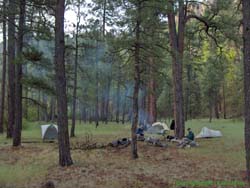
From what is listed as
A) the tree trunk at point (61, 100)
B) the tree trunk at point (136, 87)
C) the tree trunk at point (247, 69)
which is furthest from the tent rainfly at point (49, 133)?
the tree trunk at point (247, 69)

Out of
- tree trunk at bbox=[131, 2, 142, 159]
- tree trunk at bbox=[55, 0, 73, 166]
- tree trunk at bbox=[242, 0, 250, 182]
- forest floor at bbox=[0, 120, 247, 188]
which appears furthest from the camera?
tree trunk at bbox=[131, 2, 142, 159]

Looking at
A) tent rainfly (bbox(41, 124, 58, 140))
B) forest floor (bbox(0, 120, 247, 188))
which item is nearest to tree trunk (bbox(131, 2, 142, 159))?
forest floor (bbox(0, 120, 247, 188))

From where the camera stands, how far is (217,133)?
56.5 feet

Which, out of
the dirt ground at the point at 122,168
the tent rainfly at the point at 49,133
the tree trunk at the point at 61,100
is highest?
the tree trunk at the point at 61,100

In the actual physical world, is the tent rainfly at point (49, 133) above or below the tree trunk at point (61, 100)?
below

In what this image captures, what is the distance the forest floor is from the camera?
22.0 feet

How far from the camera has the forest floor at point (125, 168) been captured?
6691 millimetres

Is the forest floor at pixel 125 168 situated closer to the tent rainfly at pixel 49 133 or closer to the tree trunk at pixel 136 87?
the tree trunk at pixel 136 87

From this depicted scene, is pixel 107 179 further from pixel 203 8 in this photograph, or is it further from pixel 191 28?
pixel 191 28

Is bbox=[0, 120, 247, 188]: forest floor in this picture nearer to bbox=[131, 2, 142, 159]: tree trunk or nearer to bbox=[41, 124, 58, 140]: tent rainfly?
bbox=[131, 2, 142, 159]: tree trunk

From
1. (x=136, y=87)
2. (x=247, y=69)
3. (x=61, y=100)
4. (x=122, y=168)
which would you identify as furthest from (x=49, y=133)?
(x=247, y=69)

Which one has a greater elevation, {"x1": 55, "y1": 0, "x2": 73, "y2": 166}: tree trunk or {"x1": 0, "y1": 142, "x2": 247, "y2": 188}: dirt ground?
{"x1": 55, "y1": 0, "x2": 73, "y2": 166}: tree trunk

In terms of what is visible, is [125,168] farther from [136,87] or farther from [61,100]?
[136,87]

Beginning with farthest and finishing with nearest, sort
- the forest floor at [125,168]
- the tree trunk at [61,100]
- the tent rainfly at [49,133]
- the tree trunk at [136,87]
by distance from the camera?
the tent rainfly at [49,133] → the tree trunk at [136,87] → the tree trunk at [61,100] → the forest floor at [125,168]
